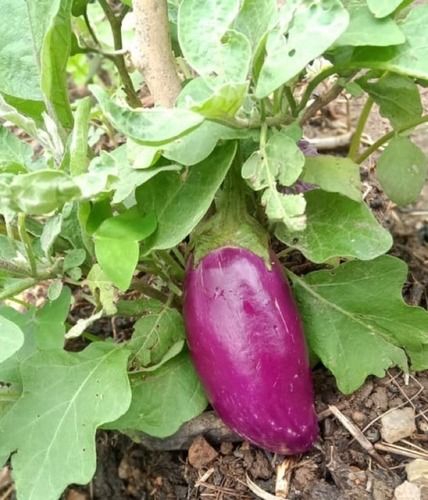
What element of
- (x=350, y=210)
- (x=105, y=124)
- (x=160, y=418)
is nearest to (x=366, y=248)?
(x=350, y=210)

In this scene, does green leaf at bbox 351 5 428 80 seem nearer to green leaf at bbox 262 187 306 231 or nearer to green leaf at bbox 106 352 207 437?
green leaf at bbox 262 187 306 231

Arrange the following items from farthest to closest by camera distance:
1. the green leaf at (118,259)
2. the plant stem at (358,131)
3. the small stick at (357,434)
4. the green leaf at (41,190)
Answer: the plant stem at (358,131)
the small stick at (357,434)
the green leaf at (118,259)
the green leaf at (41,190)

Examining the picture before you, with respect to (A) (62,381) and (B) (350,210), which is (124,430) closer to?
(A) (62,381)

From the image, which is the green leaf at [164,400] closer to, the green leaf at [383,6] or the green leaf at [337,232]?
the green leaf at [337,232]

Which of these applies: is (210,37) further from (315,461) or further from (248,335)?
(315,461)


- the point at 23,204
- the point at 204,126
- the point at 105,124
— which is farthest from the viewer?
the point at 105,124

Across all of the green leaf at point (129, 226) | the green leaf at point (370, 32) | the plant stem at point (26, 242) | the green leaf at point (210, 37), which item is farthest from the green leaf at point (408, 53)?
the plant stem at point (26, 242)

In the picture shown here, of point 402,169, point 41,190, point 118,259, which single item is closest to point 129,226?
point 118,259
